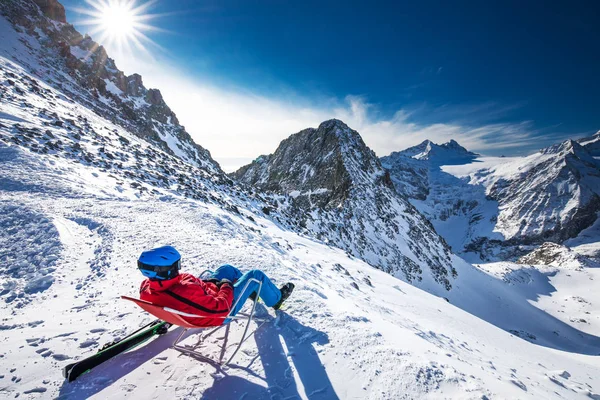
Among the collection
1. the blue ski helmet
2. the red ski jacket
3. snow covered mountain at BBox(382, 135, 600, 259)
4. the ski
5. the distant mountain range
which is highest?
snow covered mountain at BBox(382, 135, 600, 259)

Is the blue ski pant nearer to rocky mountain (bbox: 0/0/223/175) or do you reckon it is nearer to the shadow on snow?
the shadow on snow

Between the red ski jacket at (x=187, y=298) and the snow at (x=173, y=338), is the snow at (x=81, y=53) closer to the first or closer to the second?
the snow at (x=173, y=338)

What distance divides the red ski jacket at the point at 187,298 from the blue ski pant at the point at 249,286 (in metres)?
0.45

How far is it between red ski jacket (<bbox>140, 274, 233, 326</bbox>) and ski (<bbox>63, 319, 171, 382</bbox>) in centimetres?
62

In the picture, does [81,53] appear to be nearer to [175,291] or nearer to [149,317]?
[149,317]

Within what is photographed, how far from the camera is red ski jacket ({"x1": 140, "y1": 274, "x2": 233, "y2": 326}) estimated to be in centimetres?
316

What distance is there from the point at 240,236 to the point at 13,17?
2819 inches

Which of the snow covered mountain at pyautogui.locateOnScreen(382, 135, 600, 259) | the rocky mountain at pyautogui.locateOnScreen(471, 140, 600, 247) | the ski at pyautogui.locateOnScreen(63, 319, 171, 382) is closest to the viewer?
the ski at pyautogui.locateOnScreen(63, 319, 171, 382)

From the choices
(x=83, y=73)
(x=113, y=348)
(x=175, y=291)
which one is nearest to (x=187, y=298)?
(x=175, y=291)

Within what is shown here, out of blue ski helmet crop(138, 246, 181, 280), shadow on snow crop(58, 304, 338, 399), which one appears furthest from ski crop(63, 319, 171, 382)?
blue ski helmet crop(138, 246, 181, 280)

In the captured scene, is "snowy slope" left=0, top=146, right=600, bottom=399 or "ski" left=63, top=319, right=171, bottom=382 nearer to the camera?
"ski" left=63, top=319, right=171, bottom=382

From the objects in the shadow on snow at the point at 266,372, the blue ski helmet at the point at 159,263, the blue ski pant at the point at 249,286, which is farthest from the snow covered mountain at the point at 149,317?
the blue ski helmet at the point at 159,263

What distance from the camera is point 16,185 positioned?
764 centimetres

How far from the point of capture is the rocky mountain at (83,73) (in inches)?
1486
